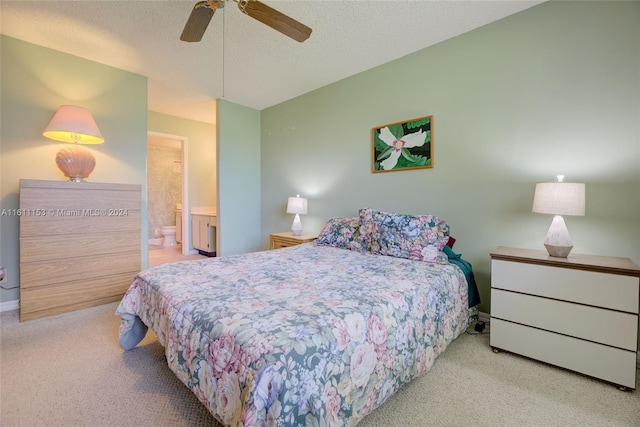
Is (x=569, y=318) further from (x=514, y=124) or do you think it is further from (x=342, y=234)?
(x=342, y=234)

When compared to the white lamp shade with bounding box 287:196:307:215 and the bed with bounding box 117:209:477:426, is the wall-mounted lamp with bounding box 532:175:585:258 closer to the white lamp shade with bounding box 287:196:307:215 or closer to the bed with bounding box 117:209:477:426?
the bed with bounding box 117:209:477:426

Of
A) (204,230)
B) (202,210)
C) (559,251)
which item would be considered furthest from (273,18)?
(202,210)

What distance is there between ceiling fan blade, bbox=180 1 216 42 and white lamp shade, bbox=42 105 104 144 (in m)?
1.49

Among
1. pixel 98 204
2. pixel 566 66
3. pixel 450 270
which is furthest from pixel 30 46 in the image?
pixel 566 66

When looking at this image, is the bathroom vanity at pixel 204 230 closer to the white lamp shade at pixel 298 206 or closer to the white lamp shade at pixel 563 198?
the white lamp shade at pixel 298 206

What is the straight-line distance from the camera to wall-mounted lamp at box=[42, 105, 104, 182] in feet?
8.21

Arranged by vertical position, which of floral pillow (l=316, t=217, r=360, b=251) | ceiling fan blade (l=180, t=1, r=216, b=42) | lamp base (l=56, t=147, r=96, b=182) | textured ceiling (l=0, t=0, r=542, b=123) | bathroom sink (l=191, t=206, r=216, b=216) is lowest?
floral pillow (l=316, t=217, r=360, b=251)

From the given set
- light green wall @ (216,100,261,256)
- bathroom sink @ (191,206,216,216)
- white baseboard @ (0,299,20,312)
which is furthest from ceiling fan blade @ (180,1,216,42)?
bathroom sink @ (191,206,216,216)

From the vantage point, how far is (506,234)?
225 cm

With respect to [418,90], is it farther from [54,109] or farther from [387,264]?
[54,109]

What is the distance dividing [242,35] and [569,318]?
3.26 metres

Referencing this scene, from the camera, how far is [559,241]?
1.77m

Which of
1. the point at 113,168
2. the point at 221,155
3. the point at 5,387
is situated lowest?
the point at 5,387

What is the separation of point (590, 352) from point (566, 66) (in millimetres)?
1931
